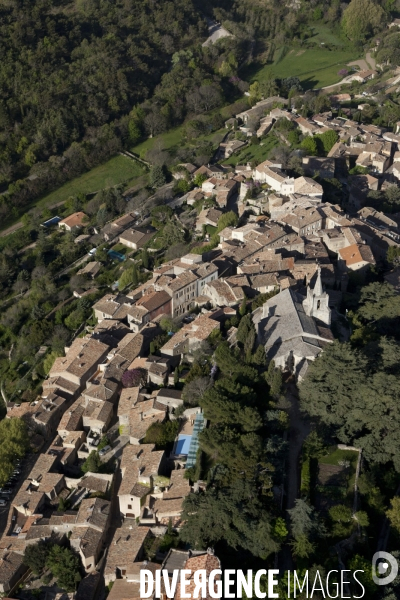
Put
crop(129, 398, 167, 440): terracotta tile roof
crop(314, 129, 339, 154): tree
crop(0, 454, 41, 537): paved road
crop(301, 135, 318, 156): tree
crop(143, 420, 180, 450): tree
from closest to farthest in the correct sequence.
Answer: crop(143, 420, 180, 450): tree, crop(0, 454, 41, 537): paved road, crop(129, 398, 167, 440): terracotta tile roof, crop(301, 135, 318, 156): tree, crop(314, 129, 339, 154): tree

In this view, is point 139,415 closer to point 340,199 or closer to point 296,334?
point 296,334

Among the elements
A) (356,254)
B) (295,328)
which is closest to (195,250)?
(356,254)

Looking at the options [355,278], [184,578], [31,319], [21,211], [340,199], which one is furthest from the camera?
[21,211]

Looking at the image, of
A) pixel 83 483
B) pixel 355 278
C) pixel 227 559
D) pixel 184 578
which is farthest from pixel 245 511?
pixel 355 278

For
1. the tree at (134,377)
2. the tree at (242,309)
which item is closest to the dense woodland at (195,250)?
the tree at (242,309)

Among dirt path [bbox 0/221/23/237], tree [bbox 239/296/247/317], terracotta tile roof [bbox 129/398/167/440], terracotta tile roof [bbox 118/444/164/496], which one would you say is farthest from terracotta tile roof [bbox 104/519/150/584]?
dirt path [bbox 0/221/23/237]

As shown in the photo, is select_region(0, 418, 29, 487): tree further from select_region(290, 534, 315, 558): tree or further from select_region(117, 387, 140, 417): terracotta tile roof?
select_region(290, 534, 315, 558): tree

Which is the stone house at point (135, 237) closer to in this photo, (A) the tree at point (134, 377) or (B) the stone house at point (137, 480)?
(A) the tree at point (134, 377)
